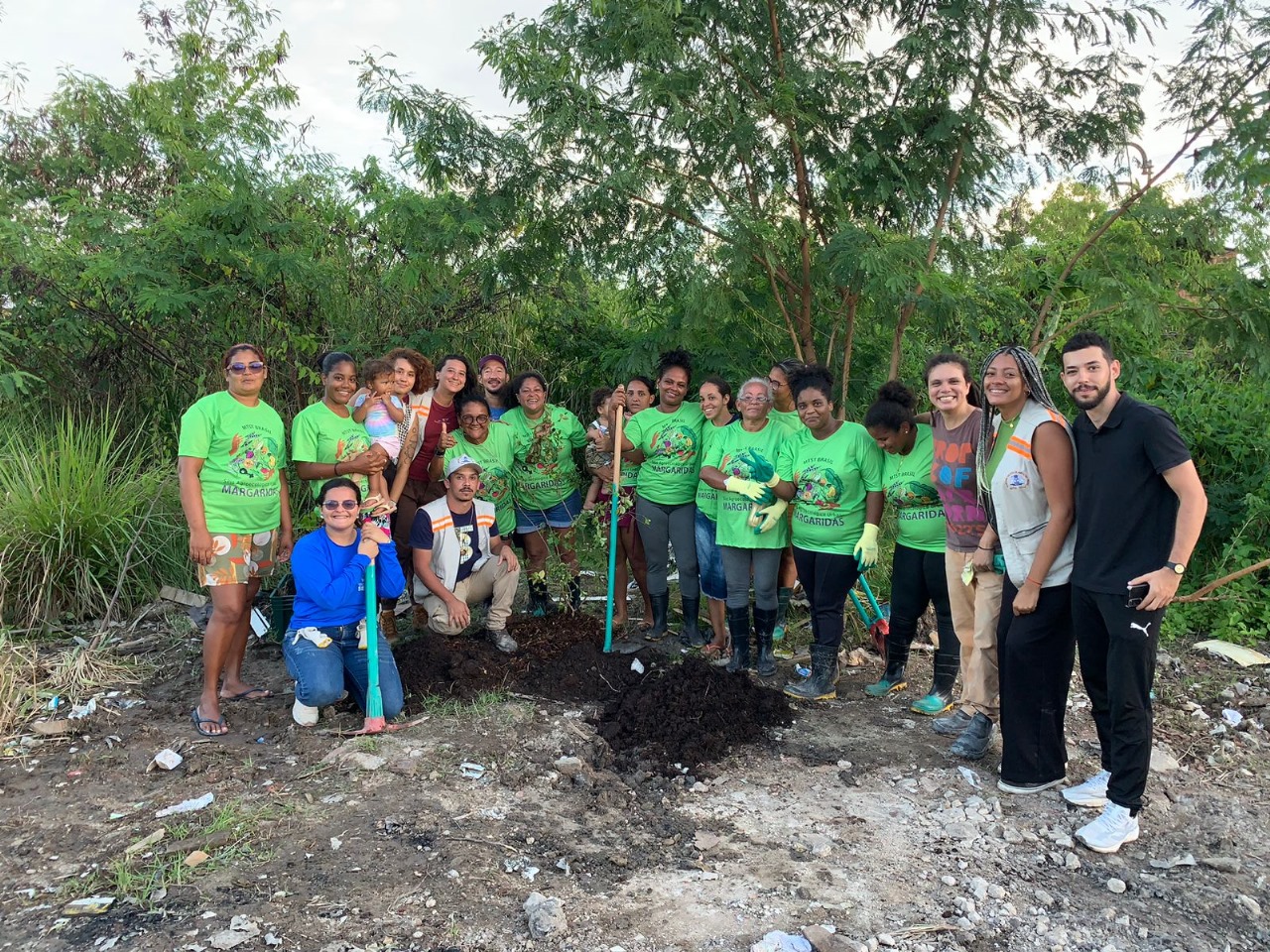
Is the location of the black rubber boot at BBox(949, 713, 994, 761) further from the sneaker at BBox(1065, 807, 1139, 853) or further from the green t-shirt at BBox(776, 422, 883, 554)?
the green t-shirt at BBox(776, 422, 883, 554)

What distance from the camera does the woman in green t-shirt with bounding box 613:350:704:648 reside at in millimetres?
5809

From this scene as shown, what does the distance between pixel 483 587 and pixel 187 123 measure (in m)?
5.76

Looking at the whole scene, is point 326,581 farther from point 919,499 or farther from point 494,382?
point 919,499

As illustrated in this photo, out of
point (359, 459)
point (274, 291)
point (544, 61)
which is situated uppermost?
point (544, 61)

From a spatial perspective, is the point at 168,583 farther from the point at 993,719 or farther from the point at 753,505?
the point at 993,719

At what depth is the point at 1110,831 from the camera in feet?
11.8

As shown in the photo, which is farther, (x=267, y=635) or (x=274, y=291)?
(x=274, y=291)

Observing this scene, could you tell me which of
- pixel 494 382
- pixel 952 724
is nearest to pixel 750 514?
pixel 952 724

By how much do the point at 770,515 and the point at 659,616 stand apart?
1.33 m

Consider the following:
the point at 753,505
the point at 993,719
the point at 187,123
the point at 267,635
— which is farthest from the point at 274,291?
the point at 993,719

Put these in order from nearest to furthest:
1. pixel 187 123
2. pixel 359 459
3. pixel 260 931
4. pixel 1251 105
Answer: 1. pixel 260 931
2. pixel 359 459
3. pixel 1251 105
4. pixel 187 123

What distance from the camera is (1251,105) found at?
18.6ft

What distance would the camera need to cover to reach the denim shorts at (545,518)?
6238 mm

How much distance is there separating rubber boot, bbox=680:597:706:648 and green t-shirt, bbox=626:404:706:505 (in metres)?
0.72
